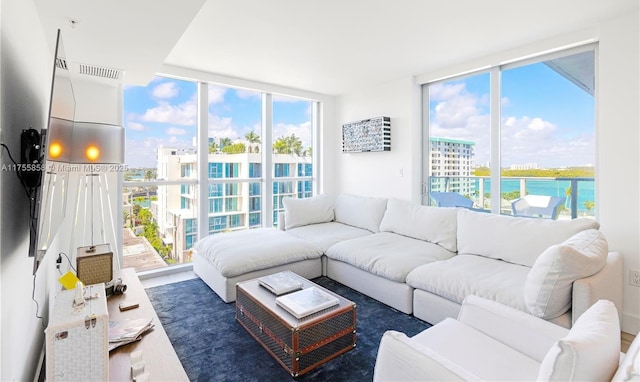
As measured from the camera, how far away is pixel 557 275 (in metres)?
1.85

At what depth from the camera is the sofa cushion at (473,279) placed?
85.4 inches

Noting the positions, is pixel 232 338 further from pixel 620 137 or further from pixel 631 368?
pixel 620 137

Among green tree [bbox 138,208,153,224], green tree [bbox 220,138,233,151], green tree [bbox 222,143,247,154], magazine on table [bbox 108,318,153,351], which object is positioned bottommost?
magazine on table [bbox 108,318,153,351]

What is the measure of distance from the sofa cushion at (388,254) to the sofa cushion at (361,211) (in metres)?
0.45

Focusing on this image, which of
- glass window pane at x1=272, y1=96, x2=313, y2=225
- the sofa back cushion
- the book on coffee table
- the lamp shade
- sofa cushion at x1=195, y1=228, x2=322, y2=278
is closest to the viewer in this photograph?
the book on coffee table

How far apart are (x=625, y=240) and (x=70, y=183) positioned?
505 centimetres

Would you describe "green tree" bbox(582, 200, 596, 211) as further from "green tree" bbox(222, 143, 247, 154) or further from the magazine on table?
"green tree" bbox(222, 143, 247, 154)

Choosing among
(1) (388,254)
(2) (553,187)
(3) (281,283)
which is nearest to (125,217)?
(3) (281,283)

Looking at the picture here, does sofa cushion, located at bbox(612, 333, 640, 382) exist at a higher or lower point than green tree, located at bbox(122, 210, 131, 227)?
lower

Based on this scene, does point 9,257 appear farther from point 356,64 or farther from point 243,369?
point 356,64

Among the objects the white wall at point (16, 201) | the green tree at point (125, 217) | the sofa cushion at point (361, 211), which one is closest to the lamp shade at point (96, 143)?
the green tree at point (125, 217)

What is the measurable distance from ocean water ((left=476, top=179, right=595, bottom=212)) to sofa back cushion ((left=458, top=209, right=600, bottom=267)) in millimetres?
724

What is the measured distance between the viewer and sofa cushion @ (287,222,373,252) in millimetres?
3660

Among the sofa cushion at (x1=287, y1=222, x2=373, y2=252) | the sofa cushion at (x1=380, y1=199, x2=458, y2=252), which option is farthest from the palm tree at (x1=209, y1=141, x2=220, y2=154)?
the sofa cushion at (x1=380, y1=199, x2=458, y2=252)
